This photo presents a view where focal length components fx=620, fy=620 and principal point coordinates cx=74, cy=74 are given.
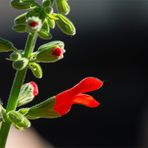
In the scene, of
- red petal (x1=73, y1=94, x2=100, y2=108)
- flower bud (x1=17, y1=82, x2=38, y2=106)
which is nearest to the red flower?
red petal (x1=73, y1=94, x2=100, y2=108)

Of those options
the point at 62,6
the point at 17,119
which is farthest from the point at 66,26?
the point at 17,119

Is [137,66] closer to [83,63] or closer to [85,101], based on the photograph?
[83,63]

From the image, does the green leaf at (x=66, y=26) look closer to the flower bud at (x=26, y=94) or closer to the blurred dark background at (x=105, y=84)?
the flower bud at (x=26, y=94)

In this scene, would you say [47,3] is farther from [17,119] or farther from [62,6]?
[17,119]

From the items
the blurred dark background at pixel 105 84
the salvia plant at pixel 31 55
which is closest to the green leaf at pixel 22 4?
the salvia plant at pixel 31 55

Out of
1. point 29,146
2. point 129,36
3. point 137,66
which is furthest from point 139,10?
point 29,146

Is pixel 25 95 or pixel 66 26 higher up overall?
pixel 66 26
